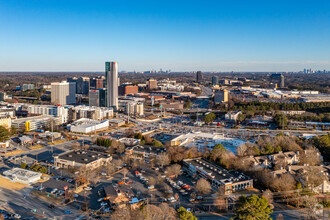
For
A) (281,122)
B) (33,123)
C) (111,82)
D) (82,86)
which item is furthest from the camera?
(82,86)

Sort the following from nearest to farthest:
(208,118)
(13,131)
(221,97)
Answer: (13,131), (208,118), (221,97)

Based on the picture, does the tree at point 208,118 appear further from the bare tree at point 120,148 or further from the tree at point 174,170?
the tree at point 174,170

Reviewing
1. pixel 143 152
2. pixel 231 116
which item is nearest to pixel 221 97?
pixel 231 116

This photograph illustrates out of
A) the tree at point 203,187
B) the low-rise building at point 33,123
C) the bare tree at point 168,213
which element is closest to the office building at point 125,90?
the low-rise building at point 33,123

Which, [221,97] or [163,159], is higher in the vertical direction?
[221,97]

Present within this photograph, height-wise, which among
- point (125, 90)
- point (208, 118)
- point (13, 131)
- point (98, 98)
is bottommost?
point (13, 131)

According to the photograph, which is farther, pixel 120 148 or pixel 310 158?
pixel 120 148

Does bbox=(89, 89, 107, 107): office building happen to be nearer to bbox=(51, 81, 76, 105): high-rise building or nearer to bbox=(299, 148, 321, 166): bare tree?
bbox=(51, 81, 76, 105): high-rise building

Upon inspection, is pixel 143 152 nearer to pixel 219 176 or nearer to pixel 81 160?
pixel 81 160
